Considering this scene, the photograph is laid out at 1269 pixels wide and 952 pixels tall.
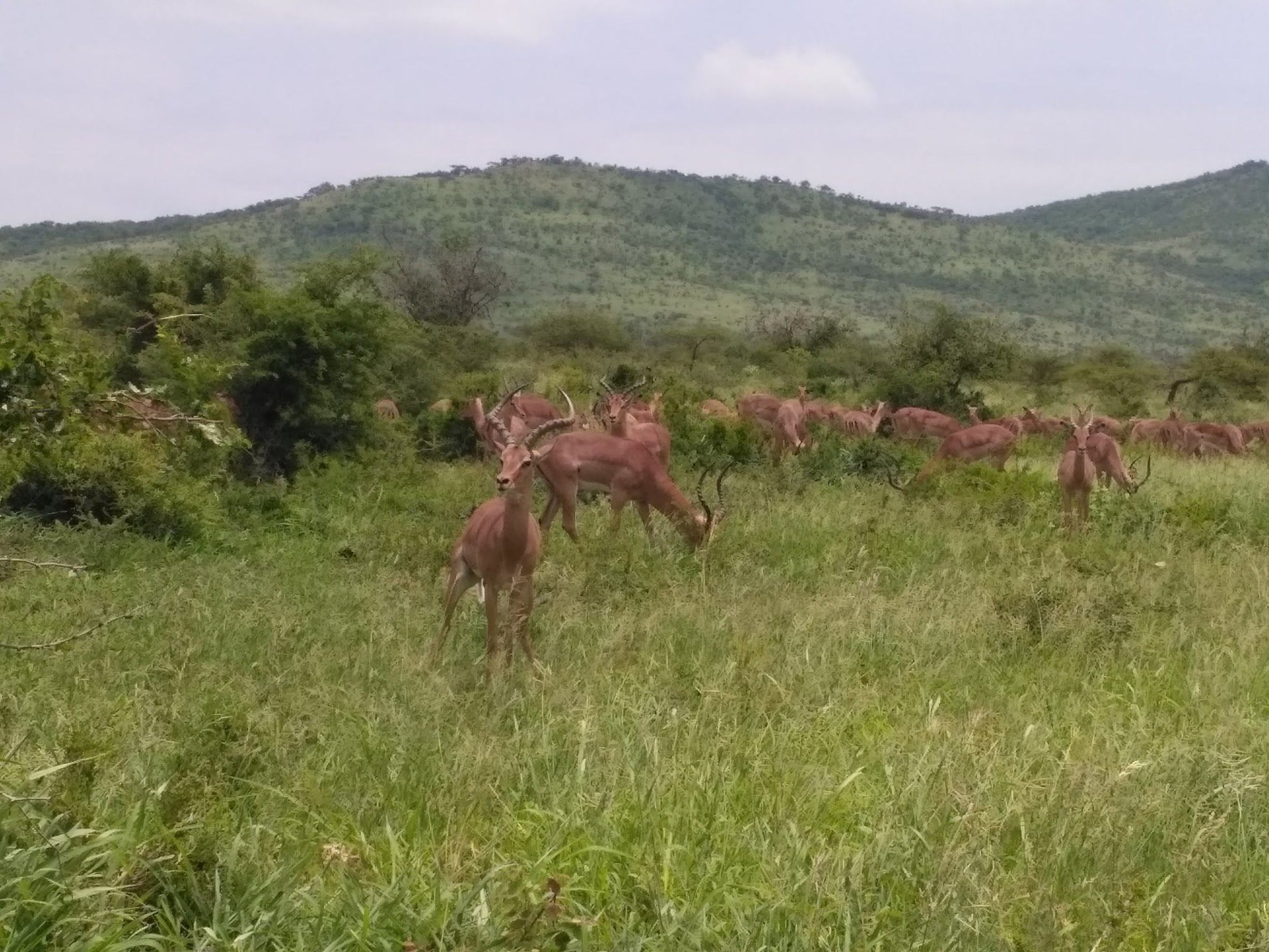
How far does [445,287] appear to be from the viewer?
34.0 meters

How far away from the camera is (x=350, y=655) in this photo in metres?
5.86

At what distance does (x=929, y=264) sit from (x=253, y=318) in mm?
73912

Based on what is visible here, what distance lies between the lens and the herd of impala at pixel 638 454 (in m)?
6.34

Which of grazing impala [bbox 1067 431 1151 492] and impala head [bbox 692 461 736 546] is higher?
impala head [bbox 692 461 736 546]

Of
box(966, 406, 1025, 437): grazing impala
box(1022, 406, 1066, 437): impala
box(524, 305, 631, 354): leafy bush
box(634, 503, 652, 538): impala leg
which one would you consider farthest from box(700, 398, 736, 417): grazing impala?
box(524, 305, 631, 354): leafy bush

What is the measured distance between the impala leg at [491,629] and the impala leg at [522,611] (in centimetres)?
9

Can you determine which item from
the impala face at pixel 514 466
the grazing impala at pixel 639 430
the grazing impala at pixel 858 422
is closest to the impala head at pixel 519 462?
the impala face at pixel 514 466

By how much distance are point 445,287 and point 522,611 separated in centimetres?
2898

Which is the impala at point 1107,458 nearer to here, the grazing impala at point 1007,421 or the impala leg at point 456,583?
the grazing impala at point 1007,421

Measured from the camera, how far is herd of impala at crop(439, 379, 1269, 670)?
20.8ft

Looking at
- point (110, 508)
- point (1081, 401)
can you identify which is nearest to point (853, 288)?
point (1081, 401)

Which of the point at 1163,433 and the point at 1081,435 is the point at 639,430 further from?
the point at 1163,433

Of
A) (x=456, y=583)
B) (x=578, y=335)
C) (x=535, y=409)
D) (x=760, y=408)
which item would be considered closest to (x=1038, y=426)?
(x=760, y=408)

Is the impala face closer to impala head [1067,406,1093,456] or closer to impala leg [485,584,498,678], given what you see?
impala leg [485,584,498,678]
